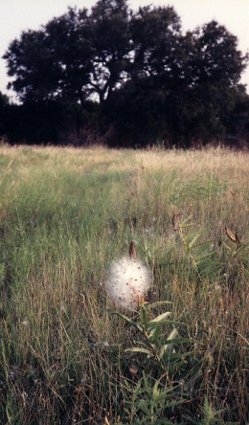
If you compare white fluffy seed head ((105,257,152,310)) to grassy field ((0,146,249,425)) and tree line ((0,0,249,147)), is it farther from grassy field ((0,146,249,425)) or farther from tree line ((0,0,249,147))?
tree line ((0,0,249,147))

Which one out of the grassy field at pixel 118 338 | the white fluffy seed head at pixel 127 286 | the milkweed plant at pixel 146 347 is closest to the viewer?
the milkweed plant at pixel 146 347

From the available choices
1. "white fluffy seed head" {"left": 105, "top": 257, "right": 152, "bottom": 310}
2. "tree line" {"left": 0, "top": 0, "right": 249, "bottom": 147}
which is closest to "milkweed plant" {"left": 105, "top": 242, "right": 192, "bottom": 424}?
"white fluffy seed head" {"left": 105, "top": 257, "right": 152, "bottom": 310}

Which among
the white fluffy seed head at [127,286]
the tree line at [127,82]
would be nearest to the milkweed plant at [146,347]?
the white fluffy seed head at [127,286]

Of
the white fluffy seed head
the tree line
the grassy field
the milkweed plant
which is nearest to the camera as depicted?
the milkweed plant

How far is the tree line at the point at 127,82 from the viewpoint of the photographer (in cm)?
2281

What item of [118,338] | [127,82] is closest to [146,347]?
[118,338]

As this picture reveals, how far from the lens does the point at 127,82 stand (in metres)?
23.0

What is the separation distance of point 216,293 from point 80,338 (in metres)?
0.65

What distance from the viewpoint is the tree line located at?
22812mm

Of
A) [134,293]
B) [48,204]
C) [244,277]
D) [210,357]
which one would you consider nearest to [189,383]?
[210,357]

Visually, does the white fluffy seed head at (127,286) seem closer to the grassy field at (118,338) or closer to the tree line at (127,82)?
the grassy field at (118,338)

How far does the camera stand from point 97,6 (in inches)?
946

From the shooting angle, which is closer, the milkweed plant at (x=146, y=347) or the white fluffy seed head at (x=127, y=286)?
the milkweed plant at (x=146, y=347)

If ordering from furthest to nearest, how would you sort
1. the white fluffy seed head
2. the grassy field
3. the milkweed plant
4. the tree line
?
the tree line
the white fluffy seed head
the grassy field
the milkweed plant
